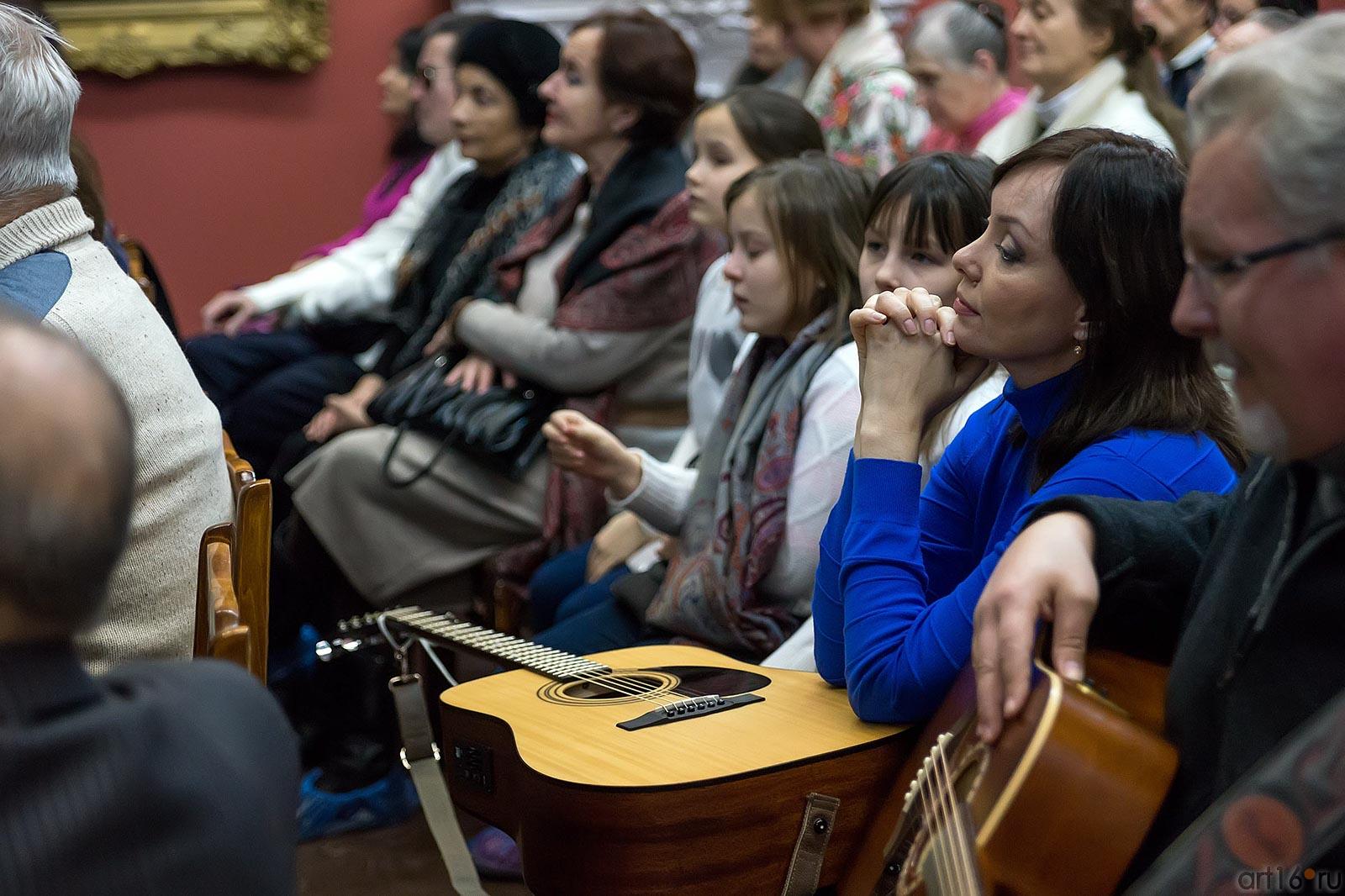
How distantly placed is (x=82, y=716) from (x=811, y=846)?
33.8 inches

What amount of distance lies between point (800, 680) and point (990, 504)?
313mm

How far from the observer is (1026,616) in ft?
3.85

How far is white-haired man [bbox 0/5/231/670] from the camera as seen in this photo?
5.58 feet

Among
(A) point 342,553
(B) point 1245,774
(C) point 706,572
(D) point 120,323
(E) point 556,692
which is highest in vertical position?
(D) point 120,323

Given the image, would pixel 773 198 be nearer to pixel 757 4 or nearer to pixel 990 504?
pixel 990 504

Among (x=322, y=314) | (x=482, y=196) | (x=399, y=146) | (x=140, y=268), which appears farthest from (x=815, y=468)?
(x=399, y=146)

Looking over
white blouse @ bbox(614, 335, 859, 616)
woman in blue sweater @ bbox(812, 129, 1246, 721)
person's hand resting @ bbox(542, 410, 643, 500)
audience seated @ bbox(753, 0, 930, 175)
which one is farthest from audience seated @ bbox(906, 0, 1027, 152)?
woman in blue sweater @ bbox(812, 129, 1246, 721)

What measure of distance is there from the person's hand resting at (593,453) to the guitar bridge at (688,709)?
0.85 m

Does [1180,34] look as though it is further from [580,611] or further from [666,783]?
[666,783]

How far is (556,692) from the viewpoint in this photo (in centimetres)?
170

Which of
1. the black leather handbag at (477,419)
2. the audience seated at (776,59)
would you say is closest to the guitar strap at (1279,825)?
the black leather handbag at (477,419)

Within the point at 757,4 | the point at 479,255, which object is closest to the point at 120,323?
the point at 479,255

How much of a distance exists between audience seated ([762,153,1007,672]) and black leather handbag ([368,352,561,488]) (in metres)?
1.30

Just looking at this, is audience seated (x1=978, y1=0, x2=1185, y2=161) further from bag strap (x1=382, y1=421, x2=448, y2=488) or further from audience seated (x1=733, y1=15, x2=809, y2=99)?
bag strap (x1=382, y1=421, x2=448, y2=488)
